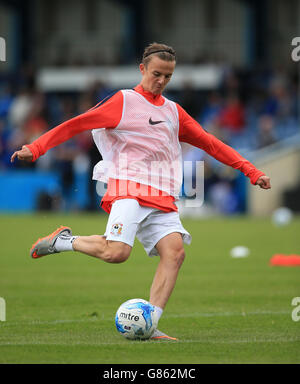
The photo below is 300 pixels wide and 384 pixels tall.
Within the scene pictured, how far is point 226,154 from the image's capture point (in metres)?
8.00

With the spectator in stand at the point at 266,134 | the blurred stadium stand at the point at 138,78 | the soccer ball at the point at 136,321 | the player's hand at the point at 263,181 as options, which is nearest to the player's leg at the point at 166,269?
the soccer ball at the point at 136,321

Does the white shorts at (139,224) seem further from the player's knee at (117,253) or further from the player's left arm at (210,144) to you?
the player's left arm at (210,144)

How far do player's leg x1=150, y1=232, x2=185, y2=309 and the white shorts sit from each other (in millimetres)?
77

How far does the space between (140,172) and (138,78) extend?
72.2 ft

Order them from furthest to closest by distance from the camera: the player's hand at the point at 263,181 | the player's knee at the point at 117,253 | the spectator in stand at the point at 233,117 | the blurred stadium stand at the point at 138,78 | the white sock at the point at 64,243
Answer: the spectator in stand at the point at 233,117
the blurred stadium stand at the point at 138,78
the player's hand at the point at 263,181
the white sock at the point at 64,243
the player's knee at the point at 117,253

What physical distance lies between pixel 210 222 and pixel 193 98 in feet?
15.9

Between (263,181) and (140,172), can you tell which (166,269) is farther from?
(263,181)

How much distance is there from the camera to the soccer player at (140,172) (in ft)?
24.2

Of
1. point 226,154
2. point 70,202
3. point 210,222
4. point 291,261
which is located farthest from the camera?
point 70,202

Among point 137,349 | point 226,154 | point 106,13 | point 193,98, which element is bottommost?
point 137,349

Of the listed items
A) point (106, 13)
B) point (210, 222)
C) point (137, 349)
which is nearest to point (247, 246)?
point (210, 222)

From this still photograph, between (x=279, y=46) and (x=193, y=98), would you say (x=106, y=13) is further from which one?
(x=193, y=98)

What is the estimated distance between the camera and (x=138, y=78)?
29.2 m

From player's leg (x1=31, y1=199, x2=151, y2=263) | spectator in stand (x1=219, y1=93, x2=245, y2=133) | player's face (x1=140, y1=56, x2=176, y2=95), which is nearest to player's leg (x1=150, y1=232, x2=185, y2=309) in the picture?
player's leg (x1=31, y1=199, x2=151, y2=263)
